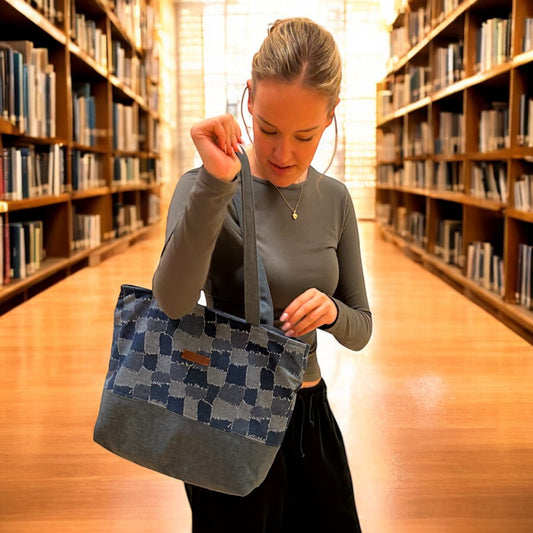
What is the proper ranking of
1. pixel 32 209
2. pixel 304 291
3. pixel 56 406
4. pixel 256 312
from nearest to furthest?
pixel 256 312 → pixel 304 291 → pixel 56 406 → pixel 32 209

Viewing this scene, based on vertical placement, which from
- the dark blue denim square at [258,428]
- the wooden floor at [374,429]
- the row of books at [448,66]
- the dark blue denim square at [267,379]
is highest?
the row of books at [448,66]

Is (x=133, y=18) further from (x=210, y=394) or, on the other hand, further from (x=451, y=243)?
(x=210, y=394)

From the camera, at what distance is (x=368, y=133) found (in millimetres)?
11617

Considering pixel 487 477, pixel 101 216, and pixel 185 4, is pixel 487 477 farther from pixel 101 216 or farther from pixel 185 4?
pixel 185 4

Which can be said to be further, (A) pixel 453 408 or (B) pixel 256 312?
(A) pixel 453 408

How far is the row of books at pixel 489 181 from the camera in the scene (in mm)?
4438

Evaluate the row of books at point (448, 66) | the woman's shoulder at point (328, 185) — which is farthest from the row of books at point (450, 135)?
the woman's shoulder at point (328, 185)

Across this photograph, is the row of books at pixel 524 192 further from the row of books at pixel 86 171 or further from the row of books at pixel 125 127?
the row of books at pixel 125 127

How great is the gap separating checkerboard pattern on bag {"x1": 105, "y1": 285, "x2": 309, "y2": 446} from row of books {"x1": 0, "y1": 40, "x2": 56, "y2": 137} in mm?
2995

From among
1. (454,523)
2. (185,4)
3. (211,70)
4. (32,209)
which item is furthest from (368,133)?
(454,523)

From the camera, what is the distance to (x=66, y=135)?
518 centimetres

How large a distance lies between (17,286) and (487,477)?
270 cm

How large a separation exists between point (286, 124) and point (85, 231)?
196 inches

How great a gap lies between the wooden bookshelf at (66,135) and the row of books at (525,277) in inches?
99.3
